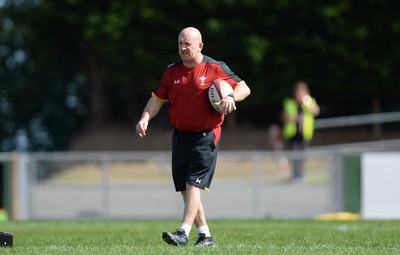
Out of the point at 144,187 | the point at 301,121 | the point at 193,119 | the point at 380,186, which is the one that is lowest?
the point at 144,187

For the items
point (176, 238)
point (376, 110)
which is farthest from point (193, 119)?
point (376, 110)

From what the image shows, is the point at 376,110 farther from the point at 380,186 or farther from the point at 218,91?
the point at 218,91

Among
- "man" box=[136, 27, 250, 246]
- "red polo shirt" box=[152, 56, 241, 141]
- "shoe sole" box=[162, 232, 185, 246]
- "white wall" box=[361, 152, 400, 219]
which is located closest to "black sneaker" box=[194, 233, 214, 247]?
"man" box=[136, 27, 250, 246]

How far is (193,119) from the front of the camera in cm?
915

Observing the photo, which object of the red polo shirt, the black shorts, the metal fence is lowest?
the metal fence

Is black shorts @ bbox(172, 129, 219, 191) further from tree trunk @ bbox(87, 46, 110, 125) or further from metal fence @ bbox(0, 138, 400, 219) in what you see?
tree trunk @ bbox(87, 46, 110, 125)

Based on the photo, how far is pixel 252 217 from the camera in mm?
18609

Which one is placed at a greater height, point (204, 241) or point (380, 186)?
point (204, 241)

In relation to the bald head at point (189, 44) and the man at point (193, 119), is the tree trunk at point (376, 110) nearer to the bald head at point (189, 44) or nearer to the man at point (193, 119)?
the man at point (193, 119)

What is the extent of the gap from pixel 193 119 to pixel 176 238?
1.10 meters

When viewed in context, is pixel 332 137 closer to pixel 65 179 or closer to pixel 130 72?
pixel 130 72

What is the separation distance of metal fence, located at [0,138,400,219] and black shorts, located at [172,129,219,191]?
9259 mm

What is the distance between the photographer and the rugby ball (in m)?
8.95

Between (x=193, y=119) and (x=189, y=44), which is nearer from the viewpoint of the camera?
(x=189, y=44)
